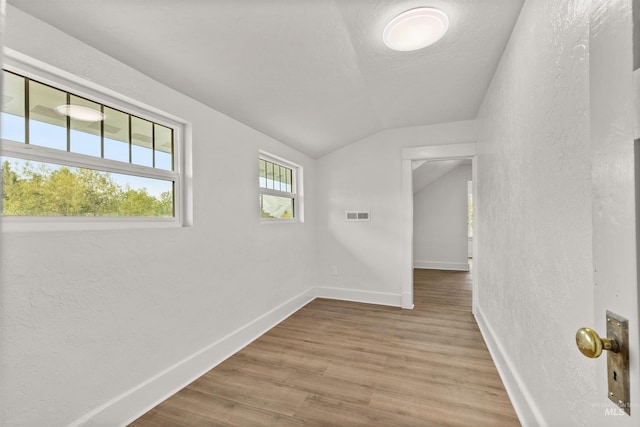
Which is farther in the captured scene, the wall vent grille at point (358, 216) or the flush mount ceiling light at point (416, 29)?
the wall vent grille at point (358, 216)

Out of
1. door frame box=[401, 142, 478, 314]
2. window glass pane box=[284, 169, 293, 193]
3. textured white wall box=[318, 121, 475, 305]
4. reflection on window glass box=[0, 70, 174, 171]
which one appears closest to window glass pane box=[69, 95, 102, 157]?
reflection on window glass box=[0, 70, 174, 171]

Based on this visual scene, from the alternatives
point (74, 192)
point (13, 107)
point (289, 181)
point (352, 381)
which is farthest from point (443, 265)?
point (13, 107)

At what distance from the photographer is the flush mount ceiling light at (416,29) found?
64.5 inches

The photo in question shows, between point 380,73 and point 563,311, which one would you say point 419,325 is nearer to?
point 563,311

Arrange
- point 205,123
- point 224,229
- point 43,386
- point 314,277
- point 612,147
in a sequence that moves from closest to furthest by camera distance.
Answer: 1. point 612,147
2. point 43,386
3. point 205,123
4. point 224,229
5. point 314,277

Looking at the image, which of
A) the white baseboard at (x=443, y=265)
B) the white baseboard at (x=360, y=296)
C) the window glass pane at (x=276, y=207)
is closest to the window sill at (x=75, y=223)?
the window glass pane at (x=276, y=207)

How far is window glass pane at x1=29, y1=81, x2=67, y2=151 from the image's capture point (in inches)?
53.7

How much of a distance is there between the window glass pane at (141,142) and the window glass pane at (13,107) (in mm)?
516

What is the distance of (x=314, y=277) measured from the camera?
4027 millimetres

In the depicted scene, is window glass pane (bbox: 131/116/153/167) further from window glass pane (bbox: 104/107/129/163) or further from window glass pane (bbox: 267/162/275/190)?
window glass pane (bbox: 267/162/275/190)

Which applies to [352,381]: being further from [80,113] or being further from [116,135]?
[80,113]

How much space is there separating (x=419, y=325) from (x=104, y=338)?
269 cm

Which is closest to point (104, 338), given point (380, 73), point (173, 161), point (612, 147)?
point (173, 161)

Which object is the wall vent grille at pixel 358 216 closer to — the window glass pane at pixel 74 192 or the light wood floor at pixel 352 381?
the light wood floor at pixel 352 381
